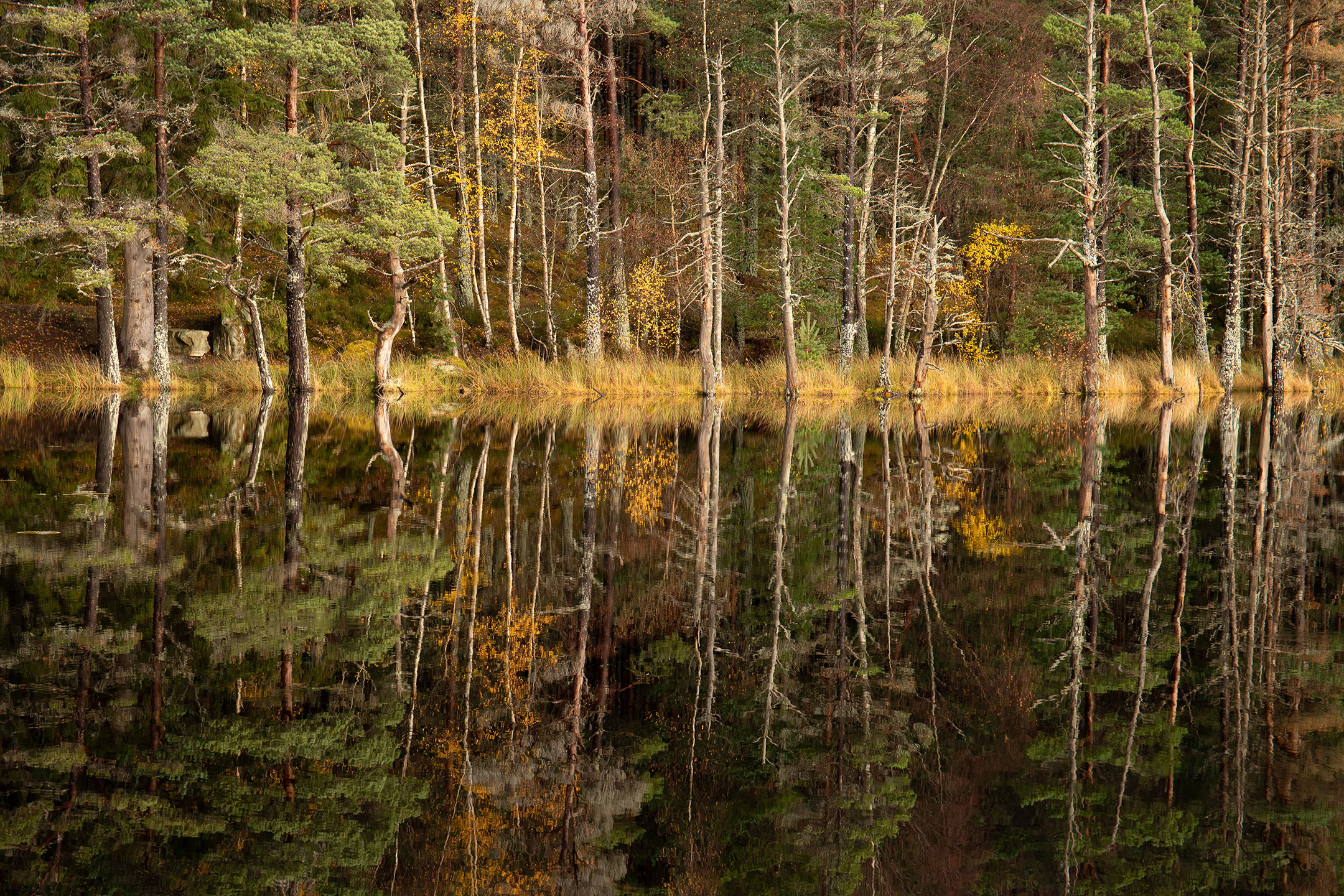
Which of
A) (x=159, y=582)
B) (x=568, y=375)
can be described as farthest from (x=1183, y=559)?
(x=568, y=375)

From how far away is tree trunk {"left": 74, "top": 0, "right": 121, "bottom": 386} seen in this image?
25203 millimetres

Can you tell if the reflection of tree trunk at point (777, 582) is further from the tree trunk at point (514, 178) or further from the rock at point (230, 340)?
the rock at point (230, 340)

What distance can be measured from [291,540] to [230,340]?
26.9m

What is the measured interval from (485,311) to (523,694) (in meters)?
29.2

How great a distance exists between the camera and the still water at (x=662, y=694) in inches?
138

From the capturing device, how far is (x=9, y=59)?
2792 cm

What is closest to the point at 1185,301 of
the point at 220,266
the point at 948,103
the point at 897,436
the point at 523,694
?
the point at 948,103

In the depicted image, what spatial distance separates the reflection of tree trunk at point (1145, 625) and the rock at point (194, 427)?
13.6 m

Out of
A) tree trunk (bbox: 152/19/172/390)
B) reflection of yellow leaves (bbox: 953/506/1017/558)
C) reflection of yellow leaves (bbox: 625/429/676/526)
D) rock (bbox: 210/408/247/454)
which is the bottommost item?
reflection of yellow leaves (bbox: 953/506/1017/558)

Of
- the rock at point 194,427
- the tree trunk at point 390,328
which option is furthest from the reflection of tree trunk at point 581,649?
the tree trunk at point 390,328

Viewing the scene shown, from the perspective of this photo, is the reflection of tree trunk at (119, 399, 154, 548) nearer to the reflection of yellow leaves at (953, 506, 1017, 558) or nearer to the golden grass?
the reflection of yellow leaves at (953, 506, 1017, 558)

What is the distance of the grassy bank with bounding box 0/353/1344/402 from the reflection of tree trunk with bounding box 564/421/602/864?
56.2 ft

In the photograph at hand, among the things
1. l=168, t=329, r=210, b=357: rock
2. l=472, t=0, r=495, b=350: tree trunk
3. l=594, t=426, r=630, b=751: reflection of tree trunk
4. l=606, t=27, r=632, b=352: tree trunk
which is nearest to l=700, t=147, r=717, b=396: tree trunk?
l=606, t=27, r=632, b=352: tree trunk

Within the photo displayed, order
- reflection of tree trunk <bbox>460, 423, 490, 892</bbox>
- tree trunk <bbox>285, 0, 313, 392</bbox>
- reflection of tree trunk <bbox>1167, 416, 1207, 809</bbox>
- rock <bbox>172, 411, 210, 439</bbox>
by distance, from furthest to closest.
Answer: tree trunk <bbox>285, 0, 313, 392</bbox>, rock <bbox>172, 411, 210, 439</bbox>, reflection of tree trunk <bbox>1167, 416, 1207, 809</bbox>, reflection of tree trunk <bbox>460, 423, 490, 892</bbox>
